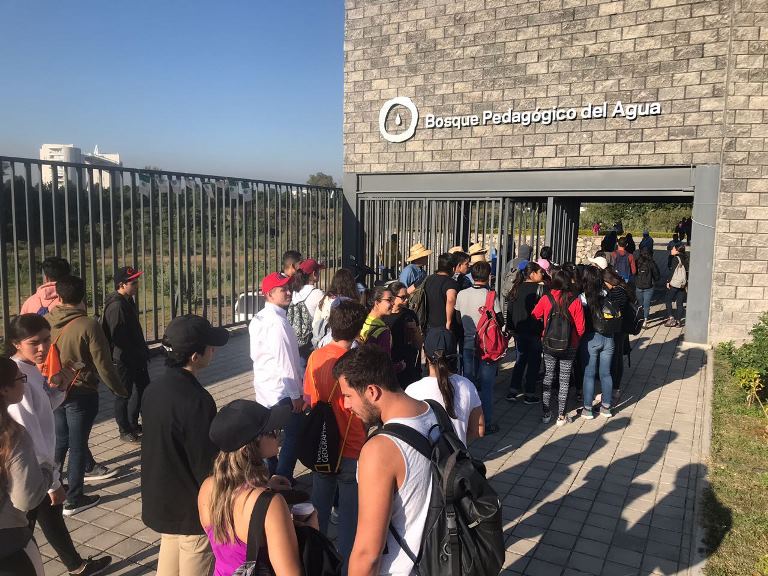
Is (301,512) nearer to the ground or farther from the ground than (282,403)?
farther from the ground

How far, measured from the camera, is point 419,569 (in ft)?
7.44

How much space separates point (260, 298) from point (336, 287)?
250 inches

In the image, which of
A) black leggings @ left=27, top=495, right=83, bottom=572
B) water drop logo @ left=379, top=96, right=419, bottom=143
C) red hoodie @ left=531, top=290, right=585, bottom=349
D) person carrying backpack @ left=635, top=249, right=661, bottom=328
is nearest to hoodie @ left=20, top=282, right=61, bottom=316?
black leggings @ left=27, top=495, right=83, bottom=572

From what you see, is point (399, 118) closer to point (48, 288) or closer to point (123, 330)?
point (123, 330)

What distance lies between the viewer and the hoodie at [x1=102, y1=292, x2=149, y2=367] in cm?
557

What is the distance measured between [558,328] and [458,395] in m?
3.07

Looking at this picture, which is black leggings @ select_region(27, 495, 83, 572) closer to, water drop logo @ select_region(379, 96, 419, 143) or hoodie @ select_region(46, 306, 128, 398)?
hoodie @ select_region(46, 306, 128, 398)

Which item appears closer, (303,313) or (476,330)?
(303,313)

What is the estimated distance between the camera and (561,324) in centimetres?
631

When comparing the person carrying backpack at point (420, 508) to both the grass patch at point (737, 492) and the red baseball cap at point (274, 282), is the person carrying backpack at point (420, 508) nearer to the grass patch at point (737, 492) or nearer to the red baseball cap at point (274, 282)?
the grass patch at point (737, 492)

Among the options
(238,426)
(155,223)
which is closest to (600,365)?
(238,426)

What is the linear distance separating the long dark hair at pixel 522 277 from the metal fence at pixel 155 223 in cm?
478

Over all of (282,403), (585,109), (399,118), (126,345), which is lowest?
(282,403)

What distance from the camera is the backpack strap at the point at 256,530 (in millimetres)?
2045
